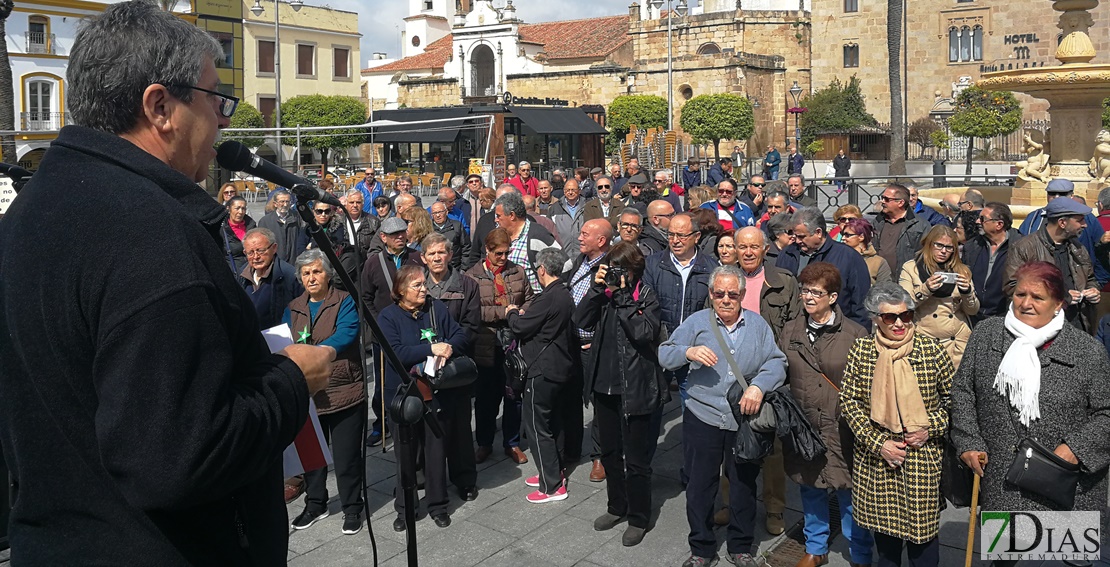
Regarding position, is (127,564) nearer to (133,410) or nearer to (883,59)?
(133,410)

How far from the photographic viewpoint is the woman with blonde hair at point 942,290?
6379 mm

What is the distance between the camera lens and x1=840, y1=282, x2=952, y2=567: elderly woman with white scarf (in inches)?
184

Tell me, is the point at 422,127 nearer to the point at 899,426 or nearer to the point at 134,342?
the point at 899,426

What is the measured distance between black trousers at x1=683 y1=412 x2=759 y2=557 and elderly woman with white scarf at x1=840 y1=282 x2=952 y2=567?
2.45 feet

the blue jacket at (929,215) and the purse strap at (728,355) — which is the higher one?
the blue jacket at (929,215)

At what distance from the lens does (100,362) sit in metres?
1.78

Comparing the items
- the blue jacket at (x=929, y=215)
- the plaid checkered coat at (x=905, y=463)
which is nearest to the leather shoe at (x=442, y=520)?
the plaid checkered coat at (x=905, y=463)

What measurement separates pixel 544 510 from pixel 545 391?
794 mm

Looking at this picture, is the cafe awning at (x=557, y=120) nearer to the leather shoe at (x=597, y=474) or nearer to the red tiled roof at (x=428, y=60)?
the leather shoe at (x=597, y=474)

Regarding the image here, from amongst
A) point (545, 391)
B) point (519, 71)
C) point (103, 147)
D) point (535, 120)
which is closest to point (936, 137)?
point (535, 120)

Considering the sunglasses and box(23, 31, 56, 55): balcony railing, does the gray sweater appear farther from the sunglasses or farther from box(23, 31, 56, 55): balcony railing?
box(23, 31, 56, 55): balcony railing

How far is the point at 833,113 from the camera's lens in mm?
47156

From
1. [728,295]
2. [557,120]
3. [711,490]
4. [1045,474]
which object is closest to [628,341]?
[728,295]

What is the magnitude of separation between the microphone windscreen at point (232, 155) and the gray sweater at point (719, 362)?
338 centimetres
